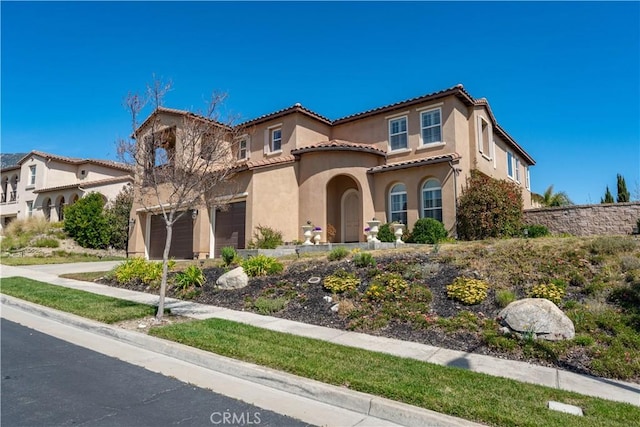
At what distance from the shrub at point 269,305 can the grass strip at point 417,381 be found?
7.44 ft

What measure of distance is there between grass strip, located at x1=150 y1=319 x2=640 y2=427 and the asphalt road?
1084mm

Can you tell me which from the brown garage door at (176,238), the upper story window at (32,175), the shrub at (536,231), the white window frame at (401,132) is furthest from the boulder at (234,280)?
the upper story window at (32,175)

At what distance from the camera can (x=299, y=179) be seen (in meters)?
19.0

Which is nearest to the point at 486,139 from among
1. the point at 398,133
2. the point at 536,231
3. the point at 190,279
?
the point at 398,133

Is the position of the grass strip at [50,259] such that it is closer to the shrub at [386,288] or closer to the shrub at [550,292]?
the shrub at [386,288]

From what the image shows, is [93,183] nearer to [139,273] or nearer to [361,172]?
[139,273]

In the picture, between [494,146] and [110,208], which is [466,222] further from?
[110,208]

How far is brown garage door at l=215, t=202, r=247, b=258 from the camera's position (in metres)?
18.9

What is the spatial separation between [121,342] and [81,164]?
110ft

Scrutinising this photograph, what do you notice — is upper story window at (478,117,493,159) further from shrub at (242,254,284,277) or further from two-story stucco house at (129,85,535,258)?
shrub at (242,254,284,277)

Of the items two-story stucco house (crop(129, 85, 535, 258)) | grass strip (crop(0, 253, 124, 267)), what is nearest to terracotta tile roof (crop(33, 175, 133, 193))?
grass strip (crop(0, 253, 124, 267))

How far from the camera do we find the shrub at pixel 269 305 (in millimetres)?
9664

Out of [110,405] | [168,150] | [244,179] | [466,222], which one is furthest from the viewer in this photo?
[244,179]

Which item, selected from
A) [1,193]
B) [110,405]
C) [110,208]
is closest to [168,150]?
[110,405]
